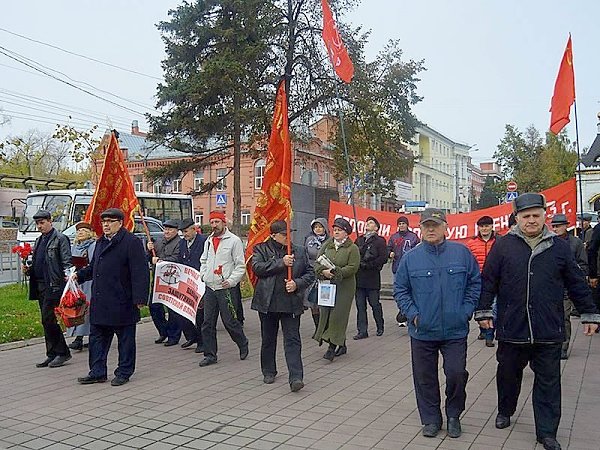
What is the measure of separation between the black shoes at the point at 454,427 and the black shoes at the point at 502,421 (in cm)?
37

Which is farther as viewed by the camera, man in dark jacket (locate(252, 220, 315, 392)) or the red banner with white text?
the red banner with white text

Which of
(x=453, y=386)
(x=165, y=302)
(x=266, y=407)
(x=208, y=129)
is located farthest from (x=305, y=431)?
(x=208, y=129)

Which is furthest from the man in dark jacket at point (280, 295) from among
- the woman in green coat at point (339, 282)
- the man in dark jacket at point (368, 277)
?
the man in dark jacket at point (368, 277)

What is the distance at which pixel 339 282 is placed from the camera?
28.3 feet

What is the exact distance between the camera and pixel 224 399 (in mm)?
6590

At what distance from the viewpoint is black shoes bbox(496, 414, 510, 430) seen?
5.55 meters

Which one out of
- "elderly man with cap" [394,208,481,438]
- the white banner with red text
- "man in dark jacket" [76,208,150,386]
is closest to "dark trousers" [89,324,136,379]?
"man in dark jacket" [76,208,150,386]

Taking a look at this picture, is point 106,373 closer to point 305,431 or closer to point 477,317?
point 305,431

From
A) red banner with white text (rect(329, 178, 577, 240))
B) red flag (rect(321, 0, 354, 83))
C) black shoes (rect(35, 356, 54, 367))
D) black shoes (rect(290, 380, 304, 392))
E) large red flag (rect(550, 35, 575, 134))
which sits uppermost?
red flag (rect(321, 0, 354, 83))

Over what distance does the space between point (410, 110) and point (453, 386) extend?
896 inches

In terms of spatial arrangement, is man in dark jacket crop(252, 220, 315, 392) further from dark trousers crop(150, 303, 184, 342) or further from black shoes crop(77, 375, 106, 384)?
dark trousers crop(150, 303, 184, 342)

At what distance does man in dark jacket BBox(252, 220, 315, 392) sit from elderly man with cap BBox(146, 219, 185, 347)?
8.76 ft

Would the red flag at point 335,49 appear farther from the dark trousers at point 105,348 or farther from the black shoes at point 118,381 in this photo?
the black shoes at point 118,381

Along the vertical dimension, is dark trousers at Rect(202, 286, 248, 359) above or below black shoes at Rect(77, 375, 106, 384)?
above
